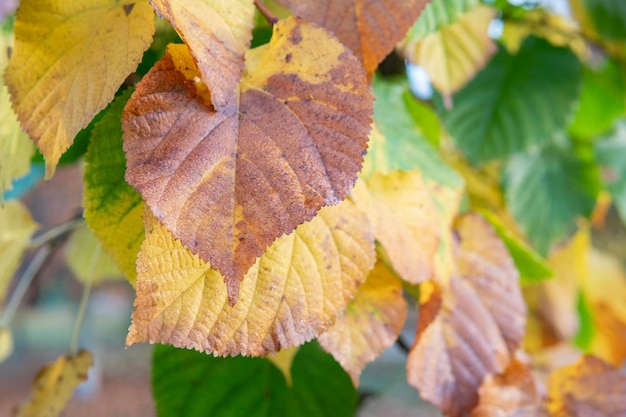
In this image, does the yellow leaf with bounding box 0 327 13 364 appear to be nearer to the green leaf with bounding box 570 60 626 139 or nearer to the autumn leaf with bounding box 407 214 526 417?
the autumn leaf with bounding box 407 214 526 417

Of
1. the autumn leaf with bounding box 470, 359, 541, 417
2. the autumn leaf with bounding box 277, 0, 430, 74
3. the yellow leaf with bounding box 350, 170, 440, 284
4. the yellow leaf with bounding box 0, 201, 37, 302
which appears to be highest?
the autumn leaf with bounding box 277, 0, 430, 74

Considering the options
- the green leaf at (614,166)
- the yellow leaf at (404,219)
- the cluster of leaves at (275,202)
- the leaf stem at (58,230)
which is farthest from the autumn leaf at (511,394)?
the green leaf at (614,166)

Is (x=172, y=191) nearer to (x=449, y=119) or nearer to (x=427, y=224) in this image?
(x=427, y=224)

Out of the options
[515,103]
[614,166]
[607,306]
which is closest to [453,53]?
[515,103]

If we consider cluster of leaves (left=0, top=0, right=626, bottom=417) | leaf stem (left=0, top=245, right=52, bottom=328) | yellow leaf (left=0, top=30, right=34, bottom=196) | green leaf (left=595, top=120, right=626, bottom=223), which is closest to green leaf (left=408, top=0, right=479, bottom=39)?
cluster of leaves (left=0, top=0, right=626, bottom=417)

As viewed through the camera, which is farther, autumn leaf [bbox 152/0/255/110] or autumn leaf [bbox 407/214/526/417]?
autumn leaf [bbox 407/214/526/417]

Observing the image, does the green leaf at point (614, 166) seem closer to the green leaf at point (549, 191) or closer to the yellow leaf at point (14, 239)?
the green leaf at point (549, 191)
